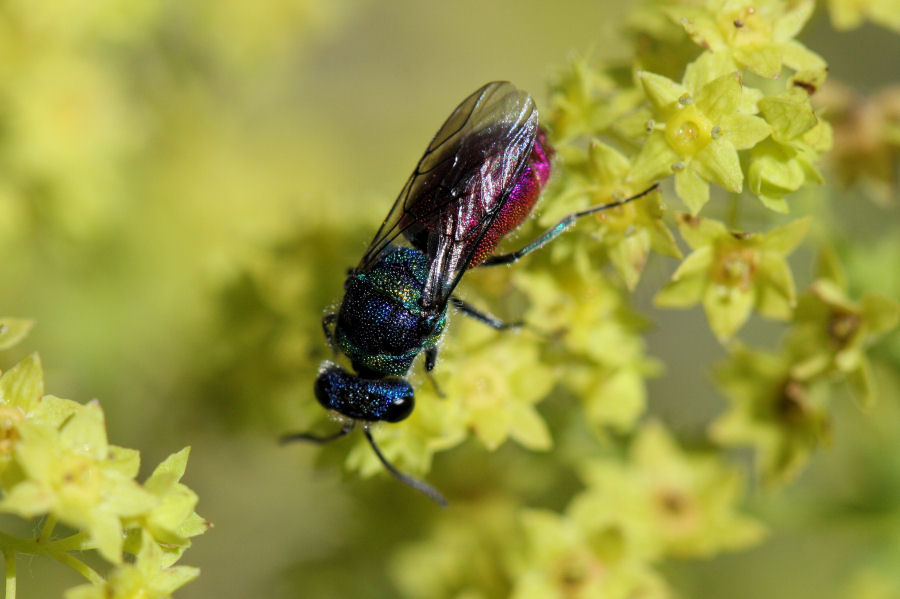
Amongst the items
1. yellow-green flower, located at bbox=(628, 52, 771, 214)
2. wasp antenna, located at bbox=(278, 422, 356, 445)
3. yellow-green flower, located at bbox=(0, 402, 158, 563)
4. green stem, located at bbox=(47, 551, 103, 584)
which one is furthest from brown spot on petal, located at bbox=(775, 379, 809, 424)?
green stem, located at bbox=(47, 551, 103, 584)

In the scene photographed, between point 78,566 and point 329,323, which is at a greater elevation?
Answer: point 329,323

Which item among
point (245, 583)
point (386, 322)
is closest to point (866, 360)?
point (386, 322)

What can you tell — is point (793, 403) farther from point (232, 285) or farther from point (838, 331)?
point (232, 285)

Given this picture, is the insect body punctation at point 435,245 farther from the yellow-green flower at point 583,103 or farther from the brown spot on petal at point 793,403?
the brown spot on petal at point 793,403

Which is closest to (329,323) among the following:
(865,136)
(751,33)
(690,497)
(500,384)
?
(500,384)

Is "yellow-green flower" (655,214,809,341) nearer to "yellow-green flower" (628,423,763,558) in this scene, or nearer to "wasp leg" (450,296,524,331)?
"wasp leg" (450,296,524,331)

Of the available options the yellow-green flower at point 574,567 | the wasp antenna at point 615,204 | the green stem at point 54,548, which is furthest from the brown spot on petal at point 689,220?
the green stem at point 54,548
